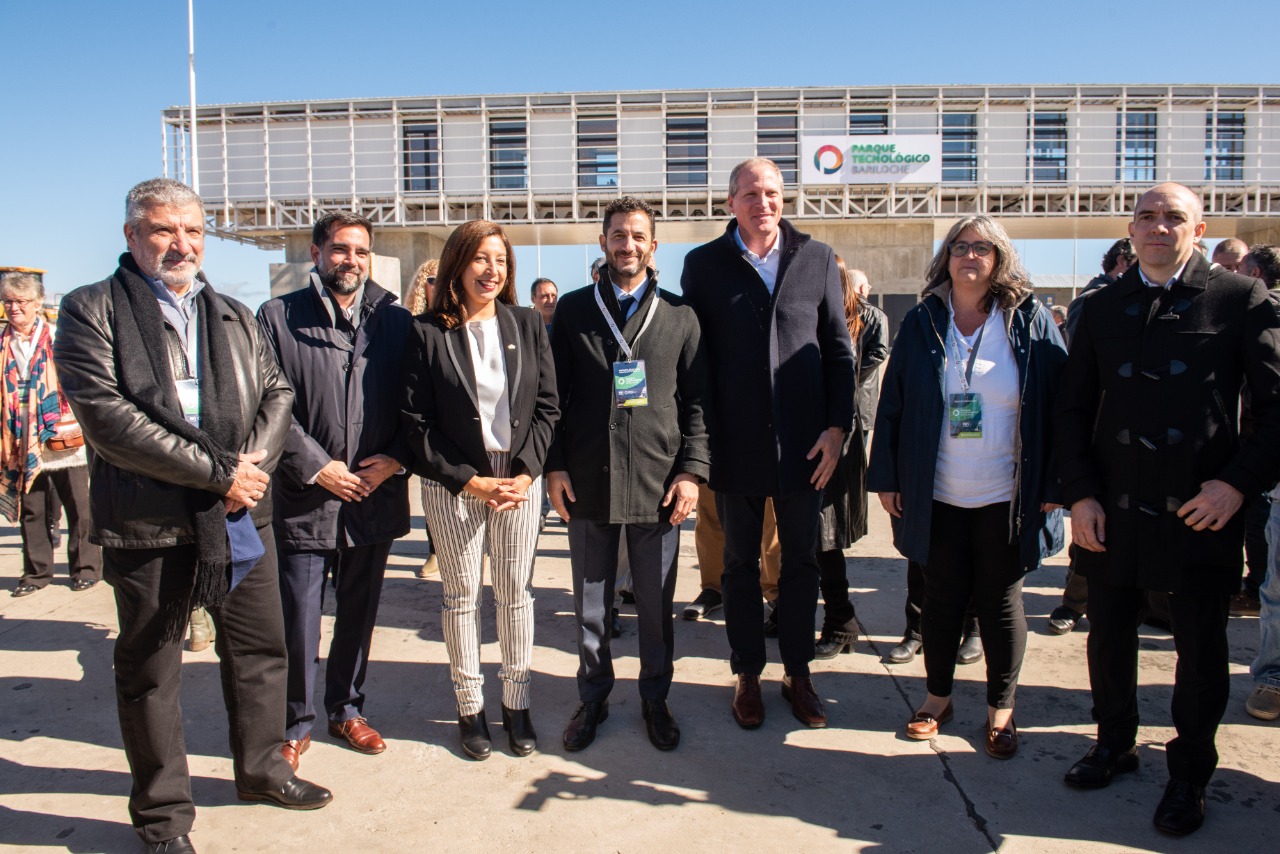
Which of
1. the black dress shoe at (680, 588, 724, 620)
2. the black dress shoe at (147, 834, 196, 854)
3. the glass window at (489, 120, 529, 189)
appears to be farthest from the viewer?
the glass window at (489, 120, 529, 189)

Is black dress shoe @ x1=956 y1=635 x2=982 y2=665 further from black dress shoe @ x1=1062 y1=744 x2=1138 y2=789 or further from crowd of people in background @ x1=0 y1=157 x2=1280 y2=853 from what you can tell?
black dress shoe @ x1=1062 y1=744 x2=1138 y2=789

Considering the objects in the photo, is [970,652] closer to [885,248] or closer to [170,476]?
[170,476]

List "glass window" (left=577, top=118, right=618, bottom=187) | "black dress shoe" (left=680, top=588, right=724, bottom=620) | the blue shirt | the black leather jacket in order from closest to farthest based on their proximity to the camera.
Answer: the black leather jacket < the blue shirt < "black dress shoe" (left=680, top=588, right=724, bottom=620) < "glass window" (left=577, top=118, right=618, bottom=187)

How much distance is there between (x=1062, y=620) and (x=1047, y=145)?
2427 cm

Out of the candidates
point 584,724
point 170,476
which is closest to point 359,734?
point 584,724

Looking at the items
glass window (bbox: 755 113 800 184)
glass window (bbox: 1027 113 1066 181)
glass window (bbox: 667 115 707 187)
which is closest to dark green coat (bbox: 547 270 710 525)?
glass window (bbox: 667 115 707 187)

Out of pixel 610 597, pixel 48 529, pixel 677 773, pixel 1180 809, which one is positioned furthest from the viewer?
pixel 48 529

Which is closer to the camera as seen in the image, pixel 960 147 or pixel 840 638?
pixel 840 638

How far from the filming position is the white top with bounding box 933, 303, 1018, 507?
323cm

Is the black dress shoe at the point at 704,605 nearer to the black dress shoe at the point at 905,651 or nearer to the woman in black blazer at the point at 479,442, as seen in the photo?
the black dress shoe at the point at 905,651

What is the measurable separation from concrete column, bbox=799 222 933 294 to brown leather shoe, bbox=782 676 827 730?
22.2 m

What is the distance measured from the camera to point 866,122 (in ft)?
80.6

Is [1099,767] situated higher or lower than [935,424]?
lower

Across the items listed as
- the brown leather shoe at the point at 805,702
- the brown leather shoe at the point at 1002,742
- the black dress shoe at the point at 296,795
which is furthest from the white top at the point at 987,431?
the black dress shoe at the point at 296,795
